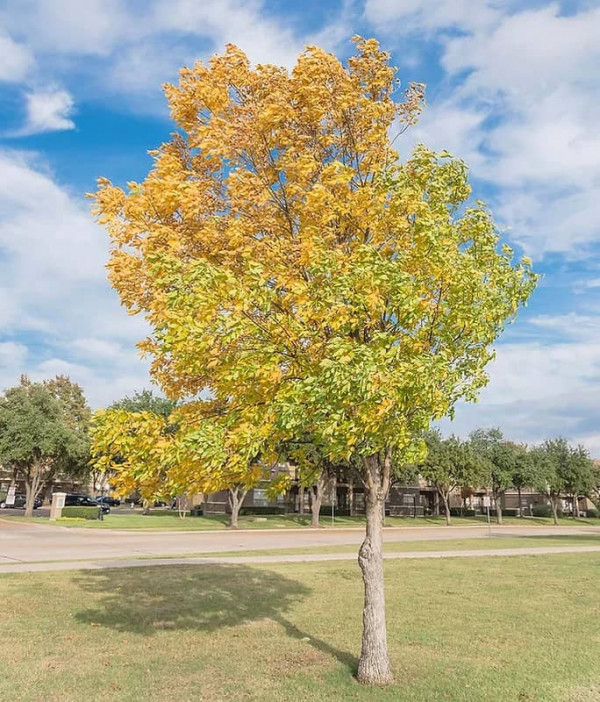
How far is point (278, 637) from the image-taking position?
390 inches

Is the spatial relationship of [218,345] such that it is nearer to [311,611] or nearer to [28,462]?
[311,611]

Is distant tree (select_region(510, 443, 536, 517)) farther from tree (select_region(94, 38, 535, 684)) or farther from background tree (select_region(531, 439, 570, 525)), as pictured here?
tree (select_region(94, 38, 535, 684))

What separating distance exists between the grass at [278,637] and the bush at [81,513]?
2547cm

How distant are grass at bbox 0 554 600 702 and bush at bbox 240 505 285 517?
135 ft

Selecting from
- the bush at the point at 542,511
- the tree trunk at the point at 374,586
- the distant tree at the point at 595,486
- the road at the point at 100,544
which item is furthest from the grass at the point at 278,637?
the bush at the point at 542,511

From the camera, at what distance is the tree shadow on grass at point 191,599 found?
1050 centimetres

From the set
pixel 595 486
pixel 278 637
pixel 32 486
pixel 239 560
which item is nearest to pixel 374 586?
pixel 278 637

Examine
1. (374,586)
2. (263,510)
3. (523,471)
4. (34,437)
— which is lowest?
(263,510)

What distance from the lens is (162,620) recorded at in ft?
35.3

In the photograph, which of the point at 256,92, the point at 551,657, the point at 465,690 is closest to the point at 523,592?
the point at 551,657

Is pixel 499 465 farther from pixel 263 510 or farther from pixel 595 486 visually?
pixel 263 510

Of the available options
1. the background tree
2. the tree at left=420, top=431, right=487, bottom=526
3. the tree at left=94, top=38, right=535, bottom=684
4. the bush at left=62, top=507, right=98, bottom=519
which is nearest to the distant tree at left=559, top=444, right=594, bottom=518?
the background tree

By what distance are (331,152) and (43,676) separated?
8.52 meters

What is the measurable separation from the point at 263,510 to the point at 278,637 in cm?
5047
